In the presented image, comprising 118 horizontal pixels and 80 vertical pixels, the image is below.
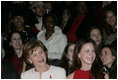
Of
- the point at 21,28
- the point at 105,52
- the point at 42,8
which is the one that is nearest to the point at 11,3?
the point at 42,8

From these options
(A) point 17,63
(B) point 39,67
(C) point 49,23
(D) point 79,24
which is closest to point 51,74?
(B) point 39,67

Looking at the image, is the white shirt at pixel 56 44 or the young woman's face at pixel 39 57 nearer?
the young woman's face at pixel 39 57

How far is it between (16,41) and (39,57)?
2.15m

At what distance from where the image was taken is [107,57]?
229 inches

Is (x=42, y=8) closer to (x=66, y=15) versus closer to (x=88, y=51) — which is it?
(x=66, y=15)

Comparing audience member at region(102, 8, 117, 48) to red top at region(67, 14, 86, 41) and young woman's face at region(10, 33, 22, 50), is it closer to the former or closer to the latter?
red top at region(67, 14, 86, 41)

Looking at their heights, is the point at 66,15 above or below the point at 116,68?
above

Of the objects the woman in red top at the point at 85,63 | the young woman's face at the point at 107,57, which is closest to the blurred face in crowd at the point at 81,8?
the young woman's face at the point at 107,57

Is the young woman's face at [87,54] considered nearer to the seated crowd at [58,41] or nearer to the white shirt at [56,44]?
the seated crowd at [58,41]

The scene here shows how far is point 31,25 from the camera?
7.76 meters

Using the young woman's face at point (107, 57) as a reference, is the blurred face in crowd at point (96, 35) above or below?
above

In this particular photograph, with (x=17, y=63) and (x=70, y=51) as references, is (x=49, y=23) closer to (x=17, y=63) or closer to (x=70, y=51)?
(x=17, y=63)

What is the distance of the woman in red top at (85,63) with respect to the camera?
466cm

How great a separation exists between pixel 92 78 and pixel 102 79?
16 centimetres
